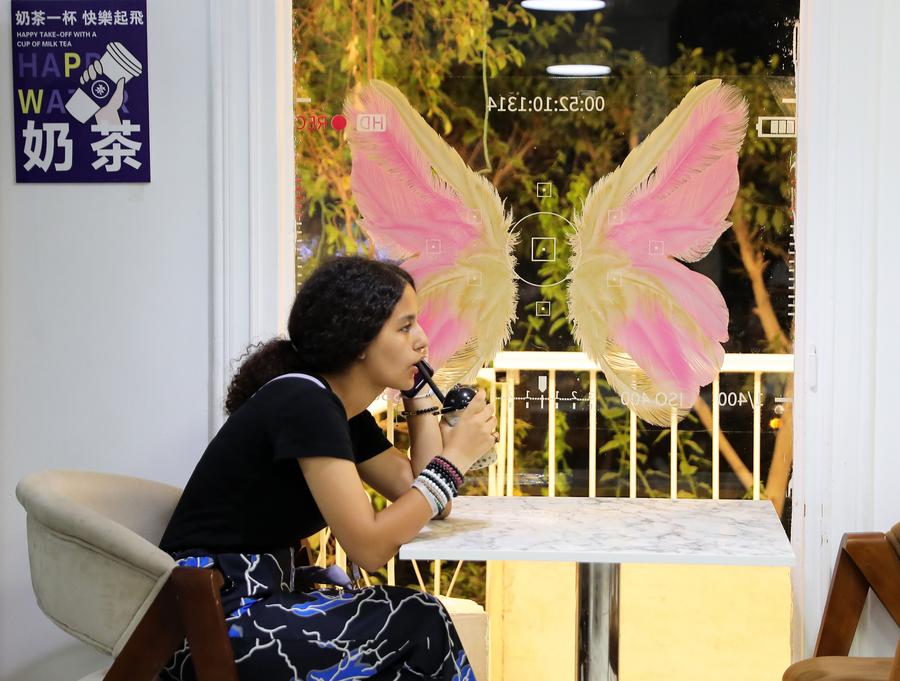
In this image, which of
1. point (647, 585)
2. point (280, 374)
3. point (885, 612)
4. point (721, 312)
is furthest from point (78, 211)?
point (885, 612)

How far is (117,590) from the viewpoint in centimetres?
163

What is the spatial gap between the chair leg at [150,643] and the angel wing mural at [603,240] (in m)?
1.02

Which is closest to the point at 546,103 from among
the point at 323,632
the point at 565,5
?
the point at 565,5

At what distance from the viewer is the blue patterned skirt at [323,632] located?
1590 millimetres

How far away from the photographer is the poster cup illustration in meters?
2.33

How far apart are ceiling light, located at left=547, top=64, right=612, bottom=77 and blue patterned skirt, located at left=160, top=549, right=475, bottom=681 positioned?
4.21ft

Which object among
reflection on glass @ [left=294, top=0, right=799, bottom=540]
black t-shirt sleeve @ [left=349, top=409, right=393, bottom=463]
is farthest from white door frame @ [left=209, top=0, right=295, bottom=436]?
black t-shirt sleeve @ [left=349, top=409, right=393, bottom=463]

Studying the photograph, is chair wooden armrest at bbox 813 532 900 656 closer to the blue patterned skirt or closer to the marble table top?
the marble table top

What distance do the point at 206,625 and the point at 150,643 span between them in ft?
0.37

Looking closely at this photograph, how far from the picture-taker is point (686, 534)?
1.81 m

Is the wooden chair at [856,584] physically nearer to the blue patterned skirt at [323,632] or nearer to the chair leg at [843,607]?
the chair leg at [843,607]

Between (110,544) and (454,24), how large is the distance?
1.42 m

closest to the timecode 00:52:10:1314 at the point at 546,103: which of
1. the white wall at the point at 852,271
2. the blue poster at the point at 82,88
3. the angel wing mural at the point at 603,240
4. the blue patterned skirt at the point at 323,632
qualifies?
the angel wing mural at the point at 603,240

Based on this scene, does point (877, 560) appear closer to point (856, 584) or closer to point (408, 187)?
point (856, 584)
